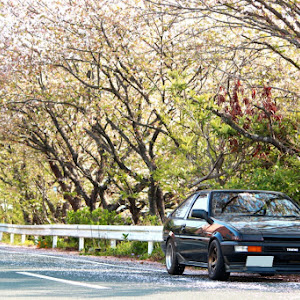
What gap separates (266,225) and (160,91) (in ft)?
41.3

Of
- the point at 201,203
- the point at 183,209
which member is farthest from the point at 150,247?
the point at 201,203

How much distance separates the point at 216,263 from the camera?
10.4 m

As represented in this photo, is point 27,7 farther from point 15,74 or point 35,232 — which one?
point 35,232

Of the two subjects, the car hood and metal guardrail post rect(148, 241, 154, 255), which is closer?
the car hood

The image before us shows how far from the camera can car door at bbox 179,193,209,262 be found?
36.5 ft

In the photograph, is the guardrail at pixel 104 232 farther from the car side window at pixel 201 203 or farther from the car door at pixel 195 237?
the car door at pixel 195 237

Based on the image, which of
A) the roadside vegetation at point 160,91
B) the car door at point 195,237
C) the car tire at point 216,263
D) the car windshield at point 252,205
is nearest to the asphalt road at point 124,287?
the car tire at point 216,263

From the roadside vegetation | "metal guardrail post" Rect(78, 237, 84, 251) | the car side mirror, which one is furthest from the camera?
"metal guardrail post" Rect(78, 237, 84, 251)

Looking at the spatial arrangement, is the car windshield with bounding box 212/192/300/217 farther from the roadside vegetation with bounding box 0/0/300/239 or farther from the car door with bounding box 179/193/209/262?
the roadside vegetation with bounding box 0/0/300/239

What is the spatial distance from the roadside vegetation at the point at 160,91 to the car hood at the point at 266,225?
11.9 ft

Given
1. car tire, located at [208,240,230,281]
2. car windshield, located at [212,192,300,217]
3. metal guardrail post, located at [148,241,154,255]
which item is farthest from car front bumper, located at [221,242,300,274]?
metal guardrail post, located at [148,241,154,255]

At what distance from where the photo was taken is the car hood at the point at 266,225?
1020cm

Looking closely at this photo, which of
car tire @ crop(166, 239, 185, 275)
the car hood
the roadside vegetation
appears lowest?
car tire @ crop(166, 239, 185, 275)

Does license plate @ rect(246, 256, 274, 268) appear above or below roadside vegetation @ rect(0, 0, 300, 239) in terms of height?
below
